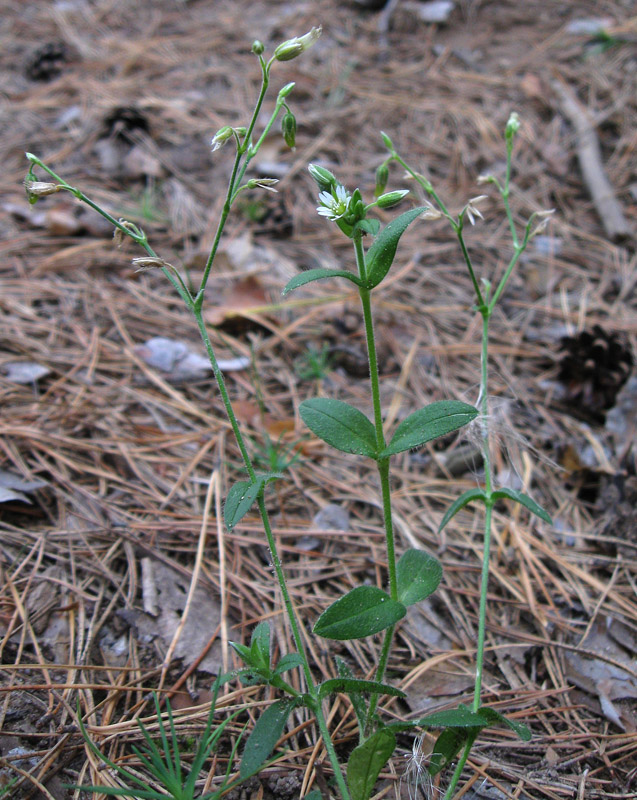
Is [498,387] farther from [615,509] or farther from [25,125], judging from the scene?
[25,125]

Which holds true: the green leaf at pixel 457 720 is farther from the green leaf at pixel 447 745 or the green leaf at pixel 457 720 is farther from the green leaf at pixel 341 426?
the green leaf at pixel 341 426

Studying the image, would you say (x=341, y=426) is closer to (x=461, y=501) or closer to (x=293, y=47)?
(x=461, y=501)

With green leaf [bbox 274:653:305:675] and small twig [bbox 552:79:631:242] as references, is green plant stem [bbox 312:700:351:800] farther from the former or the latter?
small twig [bbox 552:79:631:242]

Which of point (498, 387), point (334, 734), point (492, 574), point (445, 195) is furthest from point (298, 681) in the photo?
point (445, 195)

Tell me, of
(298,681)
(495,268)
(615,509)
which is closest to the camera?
(298,681)

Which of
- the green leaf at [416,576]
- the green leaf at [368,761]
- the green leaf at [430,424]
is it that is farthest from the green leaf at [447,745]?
the green leaf at [430,424]
